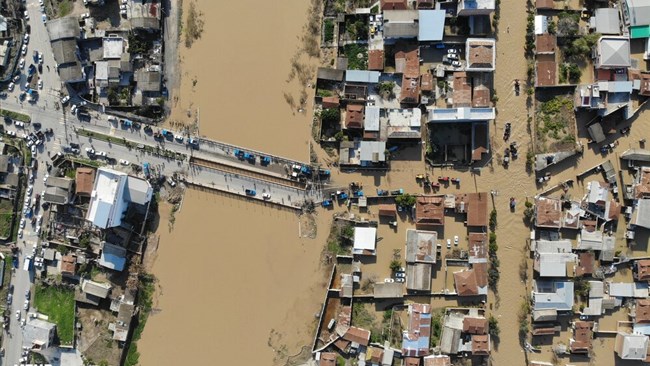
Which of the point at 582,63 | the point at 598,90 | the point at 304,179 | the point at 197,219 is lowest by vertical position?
the point at 197,219

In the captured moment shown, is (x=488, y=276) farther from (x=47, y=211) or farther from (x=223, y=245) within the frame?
(x=47, y=211)

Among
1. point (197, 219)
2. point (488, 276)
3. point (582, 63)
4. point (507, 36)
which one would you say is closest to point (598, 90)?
point (582, 63)

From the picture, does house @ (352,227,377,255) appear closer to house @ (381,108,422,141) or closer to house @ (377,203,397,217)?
house @ (377,203,397,217)

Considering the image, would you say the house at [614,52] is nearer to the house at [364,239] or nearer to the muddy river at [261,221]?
Answer: the muddy river at [261,221]

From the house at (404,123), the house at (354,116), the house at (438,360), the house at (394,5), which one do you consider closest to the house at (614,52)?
the house at (404,123)

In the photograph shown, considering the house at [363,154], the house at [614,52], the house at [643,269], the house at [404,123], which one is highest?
the house at [614,52]

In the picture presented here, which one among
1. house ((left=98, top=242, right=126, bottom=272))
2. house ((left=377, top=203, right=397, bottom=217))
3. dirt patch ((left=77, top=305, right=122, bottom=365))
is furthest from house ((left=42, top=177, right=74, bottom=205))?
house ((left=377, top=203, right=397, bottom=217))

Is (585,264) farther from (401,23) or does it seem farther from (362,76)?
(401,23)
